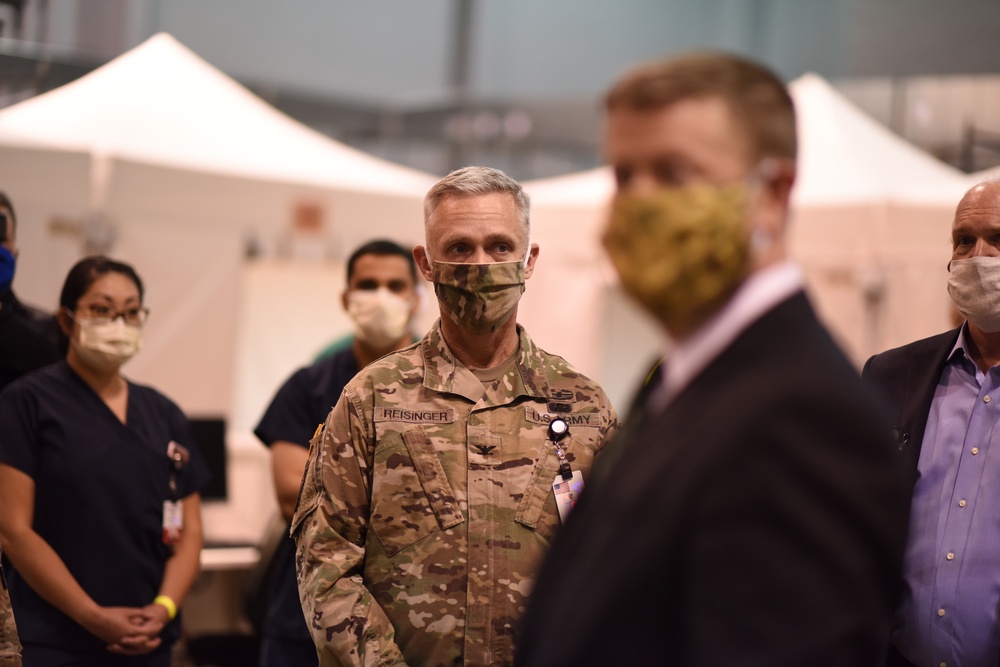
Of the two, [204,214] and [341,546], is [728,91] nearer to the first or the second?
[341,546]

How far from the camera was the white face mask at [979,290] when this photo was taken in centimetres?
265

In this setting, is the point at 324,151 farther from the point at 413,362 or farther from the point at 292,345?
the point at 413,362

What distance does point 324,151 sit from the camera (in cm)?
679

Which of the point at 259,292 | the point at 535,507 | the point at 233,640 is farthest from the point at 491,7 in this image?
the point at 535,507

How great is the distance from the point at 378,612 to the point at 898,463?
4.41ft

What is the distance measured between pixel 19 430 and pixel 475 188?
6.25ft

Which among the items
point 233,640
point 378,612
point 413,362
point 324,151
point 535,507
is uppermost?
point 324,151

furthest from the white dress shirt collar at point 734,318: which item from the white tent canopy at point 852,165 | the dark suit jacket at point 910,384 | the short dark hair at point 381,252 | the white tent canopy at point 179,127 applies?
the white tent canopy at point 852,165

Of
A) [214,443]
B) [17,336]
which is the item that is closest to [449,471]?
[17,336]

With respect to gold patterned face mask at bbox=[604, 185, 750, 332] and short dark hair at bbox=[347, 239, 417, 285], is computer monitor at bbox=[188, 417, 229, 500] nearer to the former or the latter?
short dark hair at bbox=[347, 239, 417, 285]

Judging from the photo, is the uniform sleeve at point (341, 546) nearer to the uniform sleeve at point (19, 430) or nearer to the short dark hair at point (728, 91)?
the short dark hair at point (728, 91)

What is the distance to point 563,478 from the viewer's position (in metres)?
2.42

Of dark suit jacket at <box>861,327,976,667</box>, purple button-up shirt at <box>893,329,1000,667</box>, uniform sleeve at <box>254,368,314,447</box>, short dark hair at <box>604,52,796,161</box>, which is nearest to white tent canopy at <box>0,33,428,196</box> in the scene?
uniform sleeve at <box>254,368,314,447</box>

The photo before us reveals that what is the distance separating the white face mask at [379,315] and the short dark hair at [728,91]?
8.83 ft
